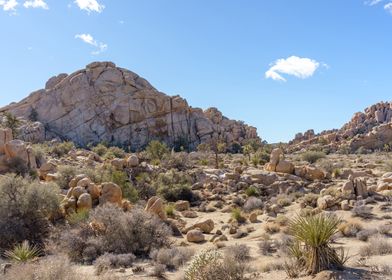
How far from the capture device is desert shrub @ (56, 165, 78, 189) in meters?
22.6

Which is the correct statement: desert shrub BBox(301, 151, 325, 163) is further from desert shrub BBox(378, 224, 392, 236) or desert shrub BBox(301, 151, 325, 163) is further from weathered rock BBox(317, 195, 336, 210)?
desert shrub BBox(378, 224, 392, 236)

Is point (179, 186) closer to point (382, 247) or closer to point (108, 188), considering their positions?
point (108, 188)

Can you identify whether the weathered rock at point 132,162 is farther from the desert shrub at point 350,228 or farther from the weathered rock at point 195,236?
the desert shrub at point 350,228

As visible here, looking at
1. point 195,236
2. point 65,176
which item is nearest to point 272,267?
point 195,236

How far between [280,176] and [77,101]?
155 feet

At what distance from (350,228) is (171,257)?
7270 mm

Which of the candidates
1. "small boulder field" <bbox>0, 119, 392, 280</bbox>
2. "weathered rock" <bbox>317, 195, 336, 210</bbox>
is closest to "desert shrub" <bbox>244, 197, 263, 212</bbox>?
"small boulder field" <bbox>0, 119, 392, 280</bbox>

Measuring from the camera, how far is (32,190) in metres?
15.7

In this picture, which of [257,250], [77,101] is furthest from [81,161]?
[77,101]

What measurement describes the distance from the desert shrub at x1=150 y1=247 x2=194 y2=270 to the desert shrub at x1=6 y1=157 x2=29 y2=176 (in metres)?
14.3

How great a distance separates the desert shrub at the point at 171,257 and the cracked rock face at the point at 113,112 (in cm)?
4927

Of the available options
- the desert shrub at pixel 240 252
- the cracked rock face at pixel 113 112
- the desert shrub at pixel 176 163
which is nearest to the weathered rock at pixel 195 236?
the desert shrub at pixel 240 252

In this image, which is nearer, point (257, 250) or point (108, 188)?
point (257, 250)

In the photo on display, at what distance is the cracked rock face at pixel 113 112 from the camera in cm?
6419
